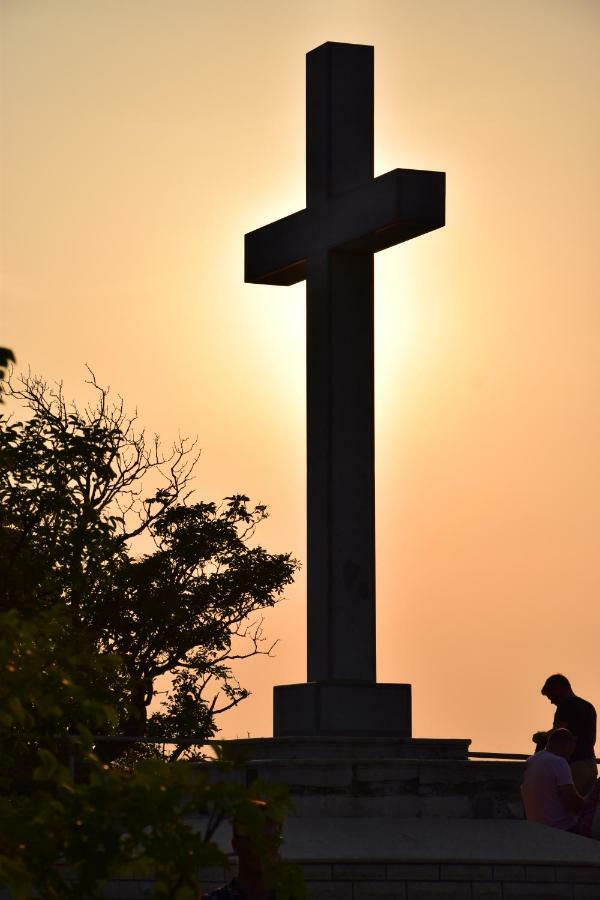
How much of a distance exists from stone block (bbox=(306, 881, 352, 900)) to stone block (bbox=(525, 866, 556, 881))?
1.17 metres

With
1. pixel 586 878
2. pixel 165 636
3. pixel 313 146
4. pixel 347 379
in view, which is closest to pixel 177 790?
pixel 586 878

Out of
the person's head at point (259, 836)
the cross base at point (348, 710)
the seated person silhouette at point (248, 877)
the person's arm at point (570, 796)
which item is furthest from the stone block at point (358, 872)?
the person's head at point (259, 836)

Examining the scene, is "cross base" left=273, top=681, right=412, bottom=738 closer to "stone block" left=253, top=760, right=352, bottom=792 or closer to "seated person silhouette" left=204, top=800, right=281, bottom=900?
"stone block" left=253, top=760, right=352, bottom=792

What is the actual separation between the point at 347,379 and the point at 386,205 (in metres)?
1.47

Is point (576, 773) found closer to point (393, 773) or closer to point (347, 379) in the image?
point (393, 773)

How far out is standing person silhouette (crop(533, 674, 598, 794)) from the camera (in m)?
12.2

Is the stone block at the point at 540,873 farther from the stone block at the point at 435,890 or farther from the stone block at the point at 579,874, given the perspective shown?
the stone block at the point at 435,890

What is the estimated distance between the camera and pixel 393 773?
11.4 metres

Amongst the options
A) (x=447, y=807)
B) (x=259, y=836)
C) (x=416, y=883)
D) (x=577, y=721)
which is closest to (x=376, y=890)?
(x=416, y=883)

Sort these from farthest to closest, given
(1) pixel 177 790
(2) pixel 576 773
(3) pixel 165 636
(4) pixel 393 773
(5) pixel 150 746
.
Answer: (3) pixel 165 636
(5) pixel 150 746
(2) pixel 576 773
(4) pixel 393 773
(1) pixel 177 790

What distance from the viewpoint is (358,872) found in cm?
1002

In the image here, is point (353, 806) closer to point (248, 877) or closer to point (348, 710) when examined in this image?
point (348, 710)

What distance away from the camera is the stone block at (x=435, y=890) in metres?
10.0

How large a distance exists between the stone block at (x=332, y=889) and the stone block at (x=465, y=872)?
607mm
